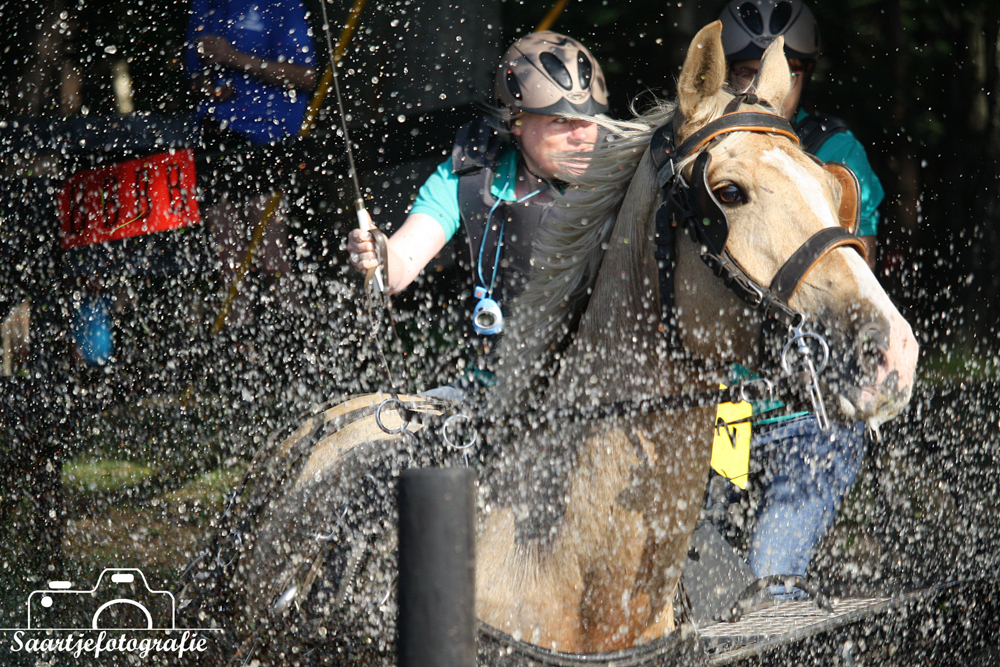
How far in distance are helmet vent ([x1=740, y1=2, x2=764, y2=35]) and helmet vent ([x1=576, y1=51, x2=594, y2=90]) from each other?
52 centimetres

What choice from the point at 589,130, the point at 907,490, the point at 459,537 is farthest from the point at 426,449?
the point at 907,490

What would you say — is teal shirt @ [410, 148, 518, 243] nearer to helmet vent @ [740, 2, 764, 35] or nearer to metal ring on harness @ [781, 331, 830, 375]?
helmet vent @ [740, 2, 764, 35]

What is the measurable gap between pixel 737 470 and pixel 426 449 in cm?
75

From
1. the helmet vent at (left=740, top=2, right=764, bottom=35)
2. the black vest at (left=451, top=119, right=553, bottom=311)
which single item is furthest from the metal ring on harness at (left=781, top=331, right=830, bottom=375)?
the helmet vent at (left=740, top=2, right=764, bottom=35)

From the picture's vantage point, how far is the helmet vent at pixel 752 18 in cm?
237

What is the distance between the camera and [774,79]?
1.40 meters

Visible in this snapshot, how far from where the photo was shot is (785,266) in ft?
3.68

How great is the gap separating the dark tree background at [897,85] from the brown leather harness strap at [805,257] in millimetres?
2150

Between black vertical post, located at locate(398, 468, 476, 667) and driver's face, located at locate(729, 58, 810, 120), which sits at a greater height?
driver's face, located at locate(729, 58, 810, 120)

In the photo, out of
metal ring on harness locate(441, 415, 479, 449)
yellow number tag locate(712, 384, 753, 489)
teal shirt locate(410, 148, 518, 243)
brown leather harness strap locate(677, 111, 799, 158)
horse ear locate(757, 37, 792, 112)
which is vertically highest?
teal shirt locate(410, 148, 518, 243)

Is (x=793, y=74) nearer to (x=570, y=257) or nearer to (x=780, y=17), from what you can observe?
(x=780, y=17)

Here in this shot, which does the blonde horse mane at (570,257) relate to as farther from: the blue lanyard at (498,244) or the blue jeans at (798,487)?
the blue jeans at (798,487)

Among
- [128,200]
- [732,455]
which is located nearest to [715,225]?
[732,455]

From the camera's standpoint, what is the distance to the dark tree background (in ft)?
10.6
